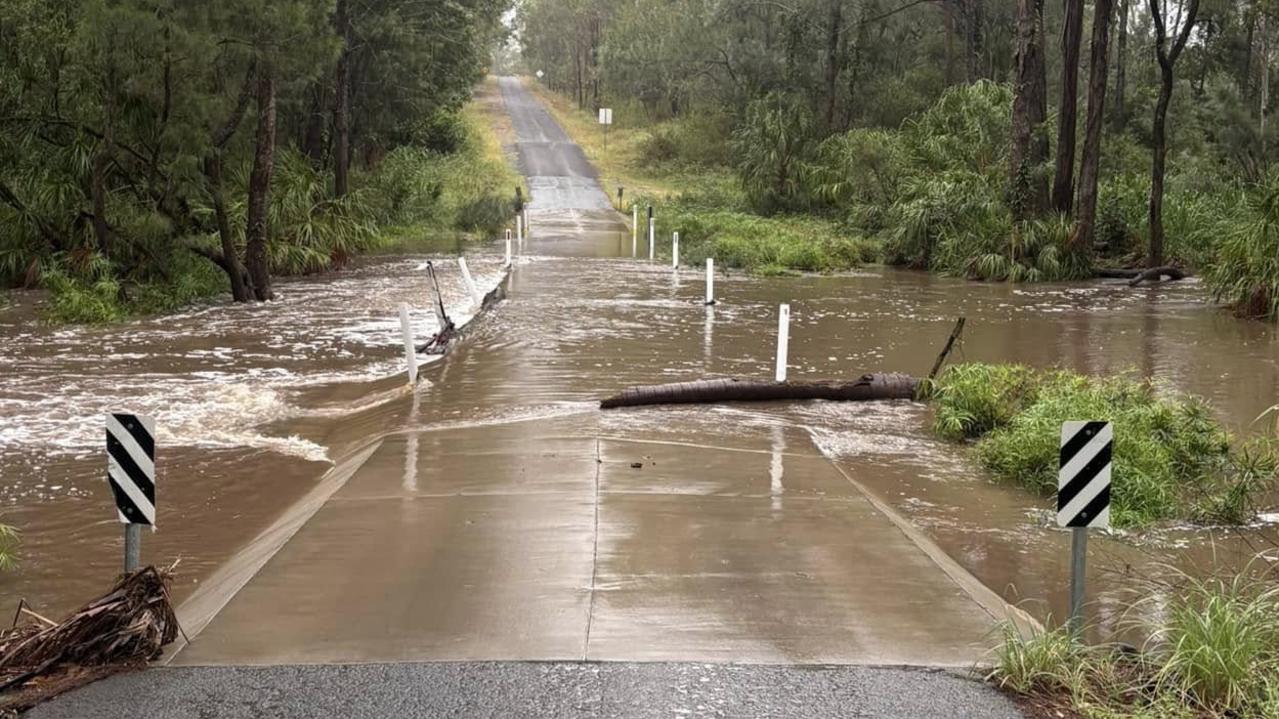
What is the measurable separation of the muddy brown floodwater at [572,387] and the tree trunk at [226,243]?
0.84 m

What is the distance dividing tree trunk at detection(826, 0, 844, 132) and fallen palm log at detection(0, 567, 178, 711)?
43.5 m

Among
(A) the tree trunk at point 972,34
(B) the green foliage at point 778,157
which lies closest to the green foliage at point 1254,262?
(B) the green foliage at point 778,157

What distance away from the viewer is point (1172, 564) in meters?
7.42

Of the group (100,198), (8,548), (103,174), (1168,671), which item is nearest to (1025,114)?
(103,174)

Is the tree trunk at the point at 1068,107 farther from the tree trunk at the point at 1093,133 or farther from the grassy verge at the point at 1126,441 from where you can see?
the grassy verge at the point at 1126,441

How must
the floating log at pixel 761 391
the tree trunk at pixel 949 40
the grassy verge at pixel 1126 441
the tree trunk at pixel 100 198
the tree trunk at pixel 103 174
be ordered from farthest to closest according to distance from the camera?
1. the tree trunk at pixel 949 40
2. the tree trunk at pixel 100 198
3. the tree trunk at pixel 103 174
4. the floating log at pixel 761 391
5. the grassy verge at pixel 1126 441

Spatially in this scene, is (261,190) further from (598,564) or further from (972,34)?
(972,34)

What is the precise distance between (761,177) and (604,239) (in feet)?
22.4

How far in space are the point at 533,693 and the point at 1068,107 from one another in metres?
26.7

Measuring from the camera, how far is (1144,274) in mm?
25625

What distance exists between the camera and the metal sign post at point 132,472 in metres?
5.64

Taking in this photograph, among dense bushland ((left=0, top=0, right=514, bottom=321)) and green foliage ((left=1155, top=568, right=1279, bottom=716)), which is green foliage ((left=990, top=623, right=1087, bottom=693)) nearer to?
green foliage ((left=1155, top=568, right=1279, bottom=716))

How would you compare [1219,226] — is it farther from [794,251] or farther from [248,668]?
[248,668]

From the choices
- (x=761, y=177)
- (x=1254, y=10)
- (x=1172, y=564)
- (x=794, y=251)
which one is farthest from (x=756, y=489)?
(x=761, y=177)
